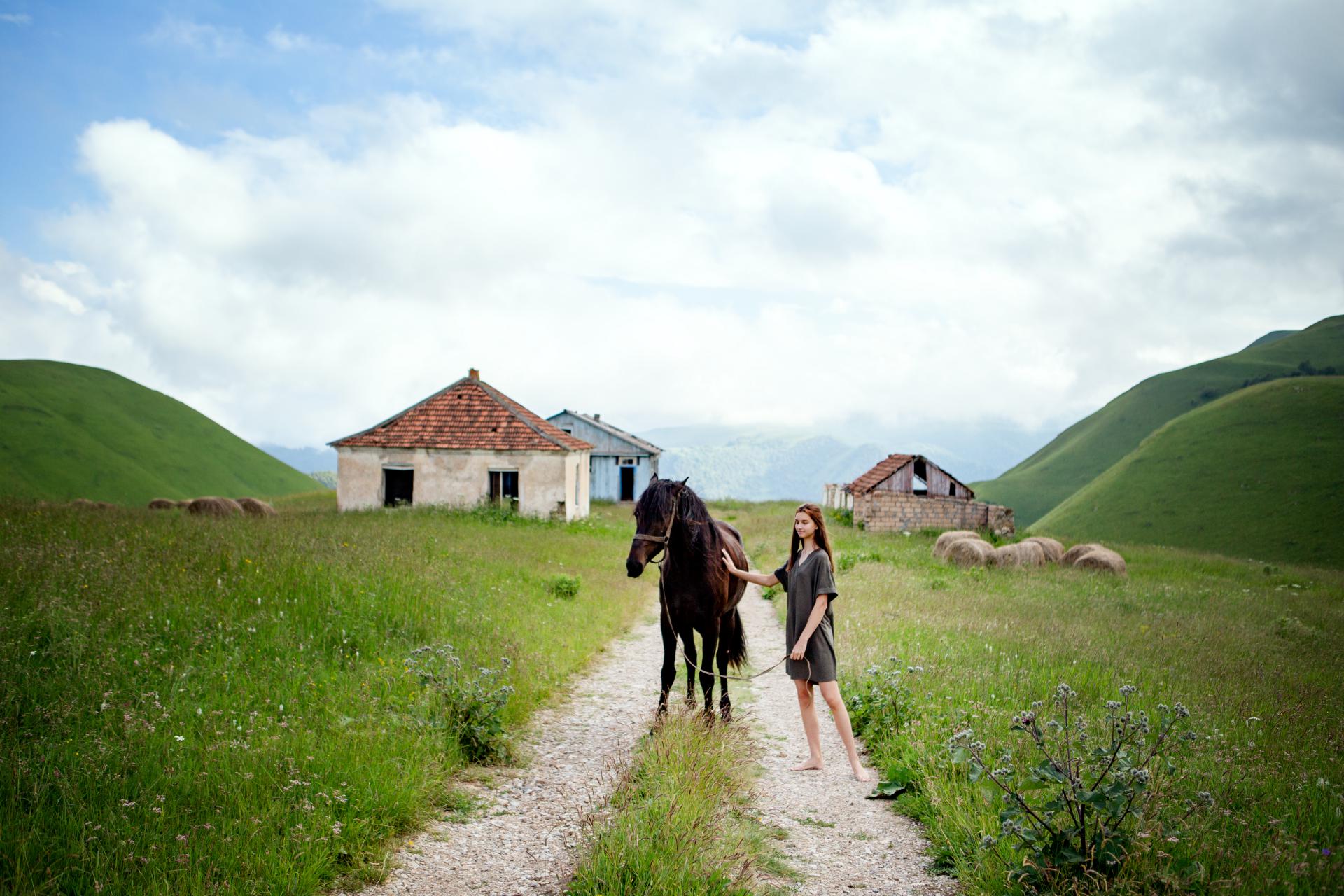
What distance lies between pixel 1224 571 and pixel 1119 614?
12971 millimetres

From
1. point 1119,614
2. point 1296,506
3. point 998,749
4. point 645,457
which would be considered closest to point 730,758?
point 998,749

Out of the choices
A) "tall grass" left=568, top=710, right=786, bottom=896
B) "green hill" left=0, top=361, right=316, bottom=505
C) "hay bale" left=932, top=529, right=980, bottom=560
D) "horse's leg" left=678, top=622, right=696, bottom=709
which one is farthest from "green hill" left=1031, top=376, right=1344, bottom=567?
"green hill" left=0, top=361, right=316, bottom=505

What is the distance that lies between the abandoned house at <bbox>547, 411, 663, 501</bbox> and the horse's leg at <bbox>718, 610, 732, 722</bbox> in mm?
38240

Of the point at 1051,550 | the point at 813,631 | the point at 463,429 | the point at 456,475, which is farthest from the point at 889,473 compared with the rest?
the point at 813,631

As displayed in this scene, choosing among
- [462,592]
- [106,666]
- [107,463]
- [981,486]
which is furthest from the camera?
[981,486]

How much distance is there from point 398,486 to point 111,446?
145 ft

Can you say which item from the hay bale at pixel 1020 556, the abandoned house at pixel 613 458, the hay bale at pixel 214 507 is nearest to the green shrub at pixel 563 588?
the hay bale at pixel 1020 556

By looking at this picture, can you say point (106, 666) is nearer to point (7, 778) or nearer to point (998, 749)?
point (7, 778)

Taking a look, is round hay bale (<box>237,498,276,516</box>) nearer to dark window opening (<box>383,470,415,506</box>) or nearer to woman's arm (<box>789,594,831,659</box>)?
dark window opening (<box>383,470,415,506</box>)

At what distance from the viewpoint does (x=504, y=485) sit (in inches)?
1080

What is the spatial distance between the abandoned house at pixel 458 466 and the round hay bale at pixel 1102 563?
17286 mm

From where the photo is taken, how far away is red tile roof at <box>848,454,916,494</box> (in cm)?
3584

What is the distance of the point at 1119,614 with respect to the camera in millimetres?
13016

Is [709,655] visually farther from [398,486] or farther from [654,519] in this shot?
[398,486]
